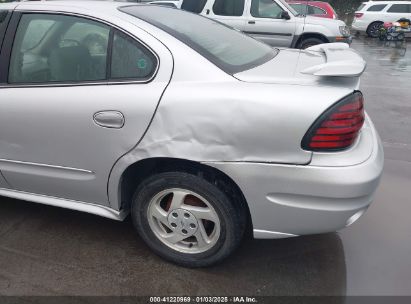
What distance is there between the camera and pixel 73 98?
2.30 meters

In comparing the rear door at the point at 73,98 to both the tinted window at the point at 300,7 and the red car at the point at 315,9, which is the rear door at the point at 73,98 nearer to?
the red car at the point at 315,9

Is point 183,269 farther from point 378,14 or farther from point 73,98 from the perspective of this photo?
point 378,14

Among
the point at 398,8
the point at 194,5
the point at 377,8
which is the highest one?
the point at 194,5

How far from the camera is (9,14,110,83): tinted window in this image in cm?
236

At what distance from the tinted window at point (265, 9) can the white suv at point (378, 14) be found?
9217mm

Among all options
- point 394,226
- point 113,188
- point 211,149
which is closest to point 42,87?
point 113,188

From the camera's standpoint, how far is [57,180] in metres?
A: 2.52

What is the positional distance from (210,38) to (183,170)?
2.98 ft

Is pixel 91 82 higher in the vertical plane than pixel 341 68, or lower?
lower

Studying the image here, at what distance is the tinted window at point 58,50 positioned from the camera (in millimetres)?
2359

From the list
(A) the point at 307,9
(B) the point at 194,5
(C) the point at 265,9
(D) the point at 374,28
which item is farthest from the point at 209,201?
(D) the point at 374,28

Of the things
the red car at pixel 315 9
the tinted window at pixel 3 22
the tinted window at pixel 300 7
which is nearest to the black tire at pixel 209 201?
the tinted window at pixel 3 22

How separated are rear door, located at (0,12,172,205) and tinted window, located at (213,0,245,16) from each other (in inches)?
294

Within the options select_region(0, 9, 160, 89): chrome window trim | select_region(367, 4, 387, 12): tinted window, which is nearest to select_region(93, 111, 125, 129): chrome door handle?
select_region(0, 9, 160, 89): chrome window trim
